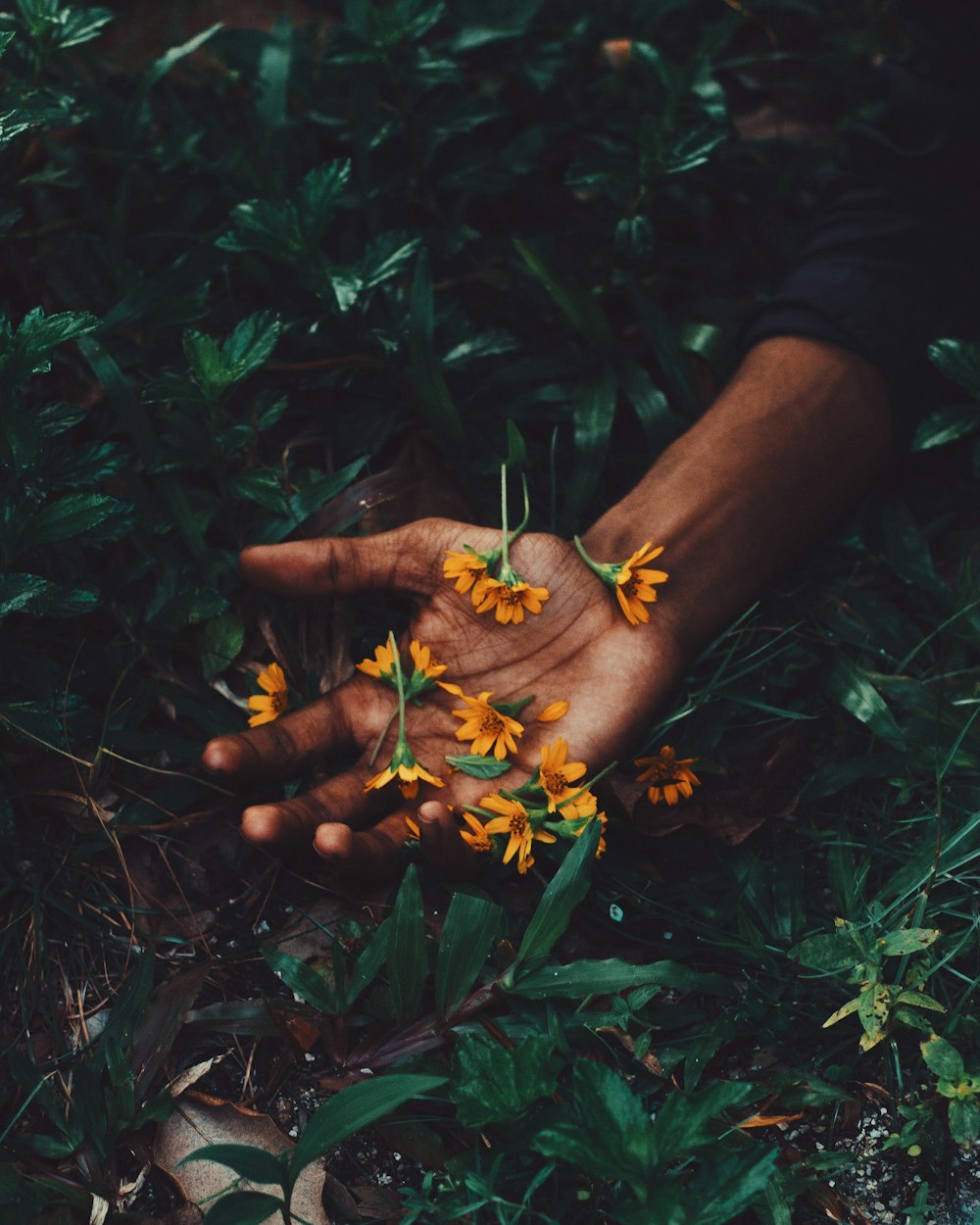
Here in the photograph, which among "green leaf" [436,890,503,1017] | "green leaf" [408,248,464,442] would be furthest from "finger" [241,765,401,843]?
"green leaf" [408,248,464,442]

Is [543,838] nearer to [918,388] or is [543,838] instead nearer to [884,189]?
[918,388]

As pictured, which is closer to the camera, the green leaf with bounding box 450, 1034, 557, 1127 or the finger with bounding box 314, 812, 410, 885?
the green leaf with bounding box 450, 1034, 557, 1127

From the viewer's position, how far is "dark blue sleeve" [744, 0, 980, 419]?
6.89 feet

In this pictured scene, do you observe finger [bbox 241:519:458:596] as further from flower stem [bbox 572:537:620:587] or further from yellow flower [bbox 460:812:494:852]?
yellow flower [bbox 460:812:494:852]

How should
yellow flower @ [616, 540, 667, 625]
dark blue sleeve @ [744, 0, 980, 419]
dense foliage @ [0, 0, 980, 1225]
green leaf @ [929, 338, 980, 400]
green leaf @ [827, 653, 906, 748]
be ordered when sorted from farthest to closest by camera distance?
dark blue sleeve @ [744, 0, 980, 419]
green leaf @ [929, 338, 980, 400]
green leaf @ [827, 653, 906, 748]
yellow flower @ [616, 540, 667, 625]
dense foliage @ [0, 0, 980, 1225]

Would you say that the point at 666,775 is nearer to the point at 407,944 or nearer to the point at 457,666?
the point at 457,666

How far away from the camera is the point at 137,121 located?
7.75ft

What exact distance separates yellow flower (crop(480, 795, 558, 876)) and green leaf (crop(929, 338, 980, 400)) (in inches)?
44.3

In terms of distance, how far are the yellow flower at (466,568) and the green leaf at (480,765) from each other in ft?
0.87

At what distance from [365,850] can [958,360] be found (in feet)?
4.50

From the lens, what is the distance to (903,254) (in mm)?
2170

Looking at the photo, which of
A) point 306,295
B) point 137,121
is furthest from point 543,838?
point 137,121

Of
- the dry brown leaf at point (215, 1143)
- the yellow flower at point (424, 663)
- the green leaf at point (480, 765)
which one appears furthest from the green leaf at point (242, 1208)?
the yellow flower at point (424, 663)

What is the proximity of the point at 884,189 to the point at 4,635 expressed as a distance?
1.88 meters
